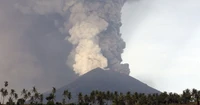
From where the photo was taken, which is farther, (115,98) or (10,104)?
(115,98)

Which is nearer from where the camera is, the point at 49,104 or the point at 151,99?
the point at 49,104

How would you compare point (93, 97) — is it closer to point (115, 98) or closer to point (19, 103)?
point (115, 98)

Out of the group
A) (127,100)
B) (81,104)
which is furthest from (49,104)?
(127,100)

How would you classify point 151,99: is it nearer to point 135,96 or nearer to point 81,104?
point 135,96

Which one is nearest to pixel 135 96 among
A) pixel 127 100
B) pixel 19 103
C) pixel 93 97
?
pixel 127 100

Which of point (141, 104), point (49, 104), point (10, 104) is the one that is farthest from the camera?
point (141, 104)

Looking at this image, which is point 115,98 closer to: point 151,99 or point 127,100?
point 127,100

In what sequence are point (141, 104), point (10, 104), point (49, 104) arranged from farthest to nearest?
point (141, 104) → point (10, 104) → point (49, 104)
